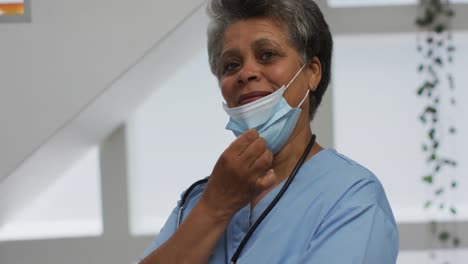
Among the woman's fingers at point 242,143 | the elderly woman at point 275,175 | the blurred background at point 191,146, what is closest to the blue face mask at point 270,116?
the elderly woman at point 275,175

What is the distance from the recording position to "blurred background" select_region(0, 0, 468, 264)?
2.82 m

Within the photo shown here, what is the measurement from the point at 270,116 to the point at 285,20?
188 millimetres

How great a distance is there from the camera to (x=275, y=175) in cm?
103

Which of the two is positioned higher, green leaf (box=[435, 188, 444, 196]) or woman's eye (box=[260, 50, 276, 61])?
woman's eye (box=[260, 50, 276, 61])

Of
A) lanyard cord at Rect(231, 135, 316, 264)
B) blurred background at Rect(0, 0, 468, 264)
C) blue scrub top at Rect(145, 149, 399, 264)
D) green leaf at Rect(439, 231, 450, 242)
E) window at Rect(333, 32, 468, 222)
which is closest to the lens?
blue scrub top at Rect(145, 149, 399, 264)

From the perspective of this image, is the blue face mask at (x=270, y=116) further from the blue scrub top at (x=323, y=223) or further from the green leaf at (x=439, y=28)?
the green leaf at (x=439, y=28)

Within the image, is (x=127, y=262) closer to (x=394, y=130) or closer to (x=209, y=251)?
(x=394, y=130)

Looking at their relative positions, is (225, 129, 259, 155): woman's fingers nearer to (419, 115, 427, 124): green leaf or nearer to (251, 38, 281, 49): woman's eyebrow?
(251, 38, 281, 49): woman's eyebrow

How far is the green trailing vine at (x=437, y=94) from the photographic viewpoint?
115 inches

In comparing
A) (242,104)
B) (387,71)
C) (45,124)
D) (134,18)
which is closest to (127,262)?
(45,124)

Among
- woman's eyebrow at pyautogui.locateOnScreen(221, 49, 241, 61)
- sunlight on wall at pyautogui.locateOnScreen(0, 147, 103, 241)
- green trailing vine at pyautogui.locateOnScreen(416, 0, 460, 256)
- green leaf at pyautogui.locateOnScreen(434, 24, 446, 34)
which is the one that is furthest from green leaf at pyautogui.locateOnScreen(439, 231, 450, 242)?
woman's eyebrow at pyautogui.locateOnScreen(221, 49, 241, 61)

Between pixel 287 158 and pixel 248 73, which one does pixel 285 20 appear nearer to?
pixel 248 73

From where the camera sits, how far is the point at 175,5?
1995mm

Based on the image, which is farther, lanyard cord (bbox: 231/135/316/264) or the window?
the window
